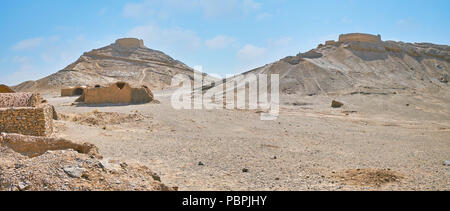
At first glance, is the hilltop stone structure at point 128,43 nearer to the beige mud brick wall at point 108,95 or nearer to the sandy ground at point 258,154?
the beige mud brick wall at point 108,95

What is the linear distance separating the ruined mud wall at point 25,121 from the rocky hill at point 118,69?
3926cm

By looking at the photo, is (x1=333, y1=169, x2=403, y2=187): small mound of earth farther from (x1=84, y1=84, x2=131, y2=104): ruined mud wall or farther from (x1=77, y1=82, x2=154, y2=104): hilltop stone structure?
(x1=84, y1=84, x2=131, y2=104): ruined mud wall

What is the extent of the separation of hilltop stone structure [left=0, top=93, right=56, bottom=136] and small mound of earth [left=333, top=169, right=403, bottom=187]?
7267mm

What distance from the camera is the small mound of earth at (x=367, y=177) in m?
5.49

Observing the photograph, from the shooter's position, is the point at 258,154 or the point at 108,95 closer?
the point at 258,154

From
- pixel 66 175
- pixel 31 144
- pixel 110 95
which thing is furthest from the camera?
pixel 110 95

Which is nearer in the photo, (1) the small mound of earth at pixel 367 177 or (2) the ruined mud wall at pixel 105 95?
(1) the small mound of earth at pixel 367 177

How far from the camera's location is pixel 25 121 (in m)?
8.23

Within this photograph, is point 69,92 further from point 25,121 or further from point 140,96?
point 25,121

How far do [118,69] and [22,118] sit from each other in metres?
53.1

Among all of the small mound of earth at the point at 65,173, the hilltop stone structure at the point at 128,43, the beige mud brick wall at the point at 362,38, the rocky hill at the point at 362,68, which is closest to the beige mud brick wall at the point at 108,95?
the small mound of earth at the point at 65,173

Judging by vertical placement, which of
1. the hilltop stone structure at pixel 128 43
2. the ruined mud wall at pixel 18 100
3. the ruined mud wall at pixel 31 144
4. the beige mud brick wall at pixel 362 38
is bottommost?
the ruined mud wall at pixel 31 144

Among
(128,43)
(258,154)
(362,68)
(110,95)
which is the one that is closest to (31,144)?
(258,154)
